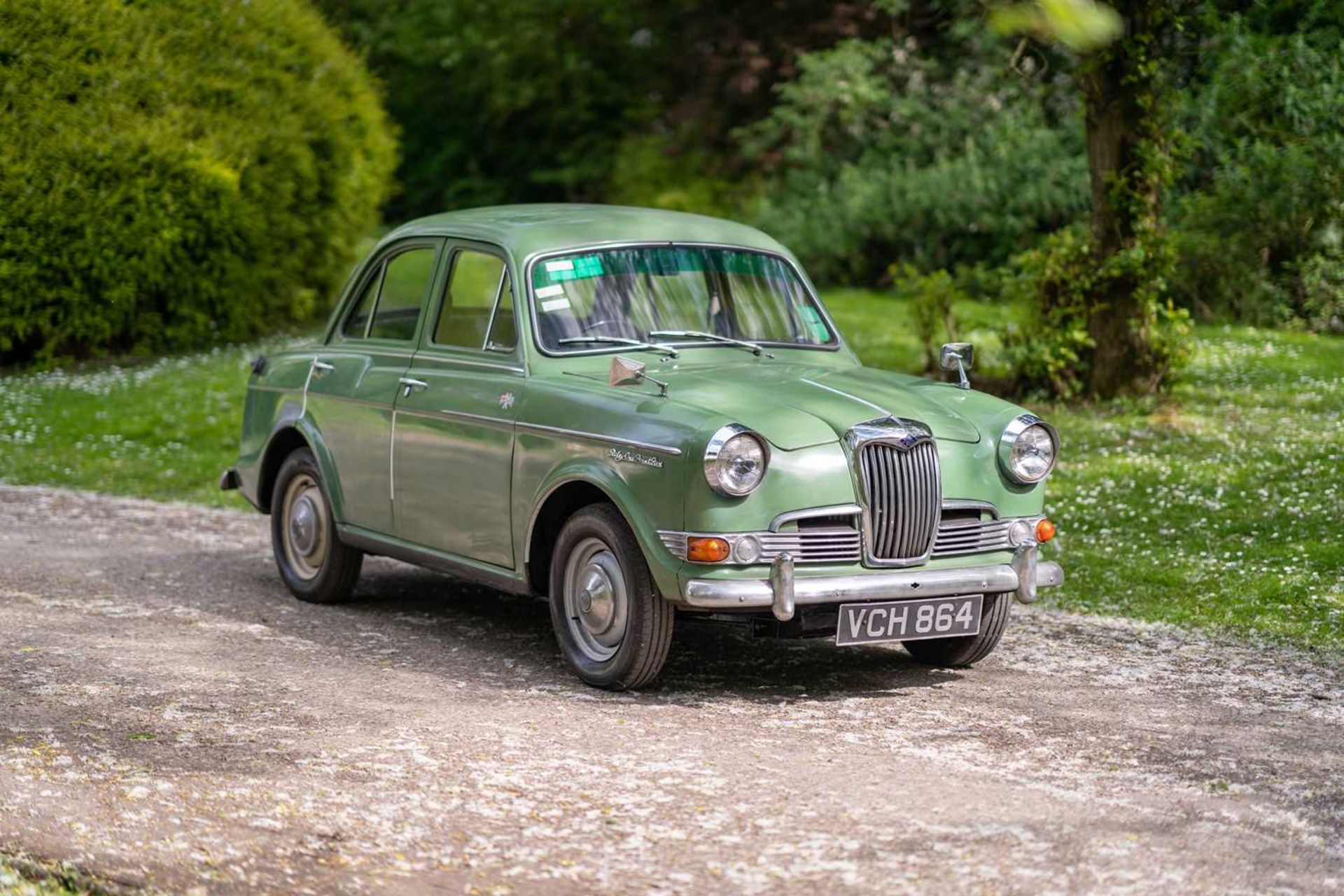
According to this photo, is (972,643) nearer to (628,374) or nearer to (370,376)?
(628,374)

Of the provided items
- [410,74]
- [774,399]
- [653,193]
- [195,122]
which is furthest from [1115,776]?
[410,74]

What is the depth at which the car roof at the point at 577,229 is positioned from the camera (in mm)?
7453

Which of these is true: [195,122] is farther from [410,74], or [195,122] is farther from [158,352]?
[410,74]

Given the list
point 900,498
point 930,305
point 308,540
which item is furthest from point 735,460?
point 930,305

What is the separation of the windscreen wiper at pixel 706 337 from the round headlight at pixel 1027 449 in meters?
1.21

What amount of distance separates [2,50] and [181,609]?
1113 centimetres

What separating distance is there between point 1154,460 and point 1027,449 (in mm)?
4987

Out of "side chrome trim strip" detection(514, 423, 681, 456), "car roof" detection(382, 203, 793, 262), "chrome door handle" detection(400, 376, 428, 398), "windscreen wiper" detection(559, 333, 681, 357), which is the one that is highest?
"car roof" detection(382, 203, 793, 262)

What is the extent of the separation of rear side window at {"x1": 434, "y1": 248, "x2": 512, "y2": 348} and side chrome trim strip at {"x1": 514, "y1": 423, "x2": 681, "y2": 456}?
0.72 m

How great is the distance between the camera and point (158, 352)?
19062mm

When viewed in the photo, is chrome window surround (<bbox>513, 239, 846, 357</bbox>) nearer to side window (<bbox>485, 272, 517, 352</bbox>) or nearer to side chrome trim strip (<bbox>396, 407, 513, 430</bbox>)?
side window (<bbox>485, 272, 517, 352</bbox>)

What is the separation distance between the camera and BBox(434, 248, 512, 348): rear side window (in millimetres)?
7500

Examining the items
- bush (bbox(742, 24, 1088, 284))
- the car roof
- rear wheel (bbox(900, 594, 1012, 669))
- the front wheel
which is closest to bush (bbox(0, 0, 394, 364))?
bush (bbox(742, 24, 1088, 284))

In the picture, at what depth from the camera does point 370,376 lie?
798 centimetres
